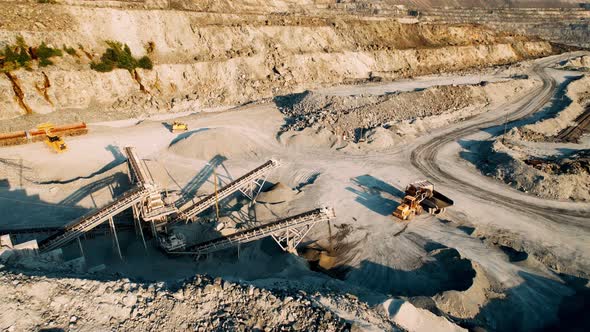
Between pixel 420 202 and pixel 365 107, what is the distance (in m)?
13.9

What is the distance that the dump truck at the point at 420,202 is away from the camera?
22.1 m

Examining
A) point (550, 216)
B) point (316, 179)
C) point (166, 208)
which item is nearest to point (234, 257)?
point (166, 208)

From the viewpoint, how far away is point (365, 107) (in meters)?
34.5

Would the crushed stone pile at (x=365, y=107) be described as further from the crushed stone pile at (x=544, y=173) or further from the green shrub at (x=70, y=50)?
the green shrub at (x=70, y=50)

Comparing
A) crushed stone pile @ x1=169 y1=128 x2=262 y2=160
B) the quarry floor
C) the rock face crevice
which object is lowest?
the quarry floor

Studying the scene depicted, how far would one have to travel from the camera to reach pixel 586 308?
1548 centimetres

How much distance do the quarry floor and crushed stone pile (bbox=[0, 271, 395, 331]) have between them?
9.18 ft

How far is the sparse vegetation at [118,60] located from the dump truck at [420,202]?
28.6m

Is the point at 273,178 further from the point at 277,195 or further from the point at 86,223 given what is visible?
the point at 86,223

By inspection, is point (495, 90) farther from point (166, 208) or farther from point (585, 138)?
point (166, 208)

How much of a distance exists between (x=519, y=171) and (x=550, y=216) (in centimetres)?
425

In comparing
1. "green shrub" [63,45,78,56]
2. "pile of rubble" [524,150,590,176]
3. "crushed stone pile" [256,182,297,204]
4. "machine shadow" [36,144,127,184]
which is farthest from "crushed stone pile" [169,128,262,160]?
"pile of rubble" [524,150,590,176]

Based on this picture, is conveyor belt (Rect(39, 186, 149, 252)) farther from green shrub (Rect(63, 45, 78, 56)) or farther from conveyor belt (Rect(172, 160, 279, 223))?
green shrub (Rect(63, 45, 78, 56))

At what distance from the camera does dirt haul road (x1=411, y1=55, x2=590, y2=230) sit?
22.5 m
